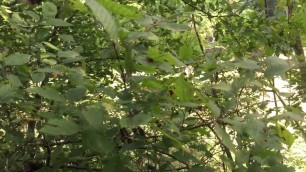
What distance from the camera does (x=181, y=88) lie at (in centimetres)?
100

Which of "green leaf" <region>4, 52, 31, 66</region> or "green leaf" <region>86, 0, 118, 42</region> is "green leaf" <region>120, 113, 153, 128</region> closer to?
"green leaf" <region>86, 0, 118, 42</region>

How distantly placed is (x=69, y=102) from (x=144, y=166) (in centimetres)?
45

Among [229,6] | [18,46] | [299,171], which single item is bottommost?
[18,46]

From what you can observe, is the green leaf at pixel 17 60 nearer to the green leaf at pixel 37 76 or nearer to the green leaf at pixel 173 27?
the green leaf at pixel 37 76

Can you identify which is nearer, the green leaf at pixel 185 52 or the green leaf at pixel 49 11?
the green leaf at pixel 185 52

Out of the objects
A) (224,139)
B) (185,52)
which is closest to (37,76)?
(185,52)

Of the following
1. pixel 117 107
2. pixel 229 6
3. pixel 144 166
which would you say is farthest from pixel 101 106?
pixel 229 6

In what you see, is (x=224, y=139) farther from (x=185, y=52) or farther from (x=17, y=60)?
(x=17, y=60)

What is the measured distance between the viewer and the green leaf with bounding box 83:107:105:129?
3.11ft

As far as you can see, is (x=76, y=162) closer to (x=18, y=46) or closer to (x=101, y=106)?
(x=101, y=106)

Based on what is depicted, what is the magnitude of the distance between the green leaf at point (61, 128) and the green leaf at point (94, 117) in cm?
4

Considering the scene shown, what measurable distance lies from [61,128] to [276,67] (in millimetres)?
674

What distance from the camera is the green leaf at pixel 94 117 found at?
3.11 ft

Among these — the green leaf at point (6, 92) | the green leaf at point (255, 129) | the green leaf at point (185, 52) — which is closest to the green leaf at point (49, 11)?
the green leaf at point (6, 92)
